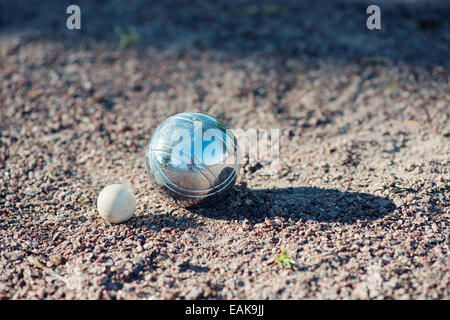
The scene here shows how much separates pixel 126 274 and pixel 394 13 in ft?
25.5

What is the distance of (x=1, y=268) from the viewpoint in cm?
430

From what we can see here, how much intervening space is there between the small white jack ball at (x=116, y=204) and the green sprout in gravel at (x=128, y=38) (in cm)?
475

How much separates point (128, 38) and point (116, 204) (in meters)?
5.00

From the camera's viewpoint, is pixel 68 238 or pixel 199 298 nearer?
pixel 199 298

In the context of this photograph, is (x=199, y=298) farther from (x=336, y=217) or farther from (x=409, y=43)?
(x=409, y=43)

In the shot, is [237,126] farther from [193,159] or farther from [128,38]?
[128,38]

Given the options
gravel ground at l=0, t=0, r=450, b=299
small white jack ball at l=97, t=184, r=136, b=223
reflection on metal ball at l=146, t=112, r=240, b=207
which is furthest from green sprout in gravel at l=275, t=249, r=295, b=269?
small white jack ball at l=97, t=184, r=136, b=223

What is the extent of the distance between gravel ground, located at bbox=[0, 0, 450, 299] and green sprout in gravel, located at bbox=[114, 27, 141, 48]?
0.44 ft

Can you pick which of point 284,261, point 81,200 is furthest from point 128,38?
point 284,261

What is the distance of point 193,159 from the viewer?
14.7 feet

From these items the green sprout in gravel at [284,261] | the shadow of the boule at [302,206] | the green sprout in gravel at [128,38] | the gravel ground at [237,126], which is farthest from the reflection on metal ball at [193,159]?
the green sprout in gravel at [128,38]

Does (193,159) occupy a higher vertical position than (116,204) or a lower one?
higher

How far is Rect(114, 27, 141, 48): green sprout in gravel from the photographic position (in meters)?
8.73
